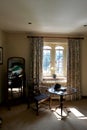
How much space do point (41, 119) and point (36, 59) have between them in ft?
7.03

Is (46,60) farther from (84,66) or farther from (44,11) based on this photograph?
(44,11)

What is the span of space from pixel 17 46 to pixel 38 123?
2786 millimetres

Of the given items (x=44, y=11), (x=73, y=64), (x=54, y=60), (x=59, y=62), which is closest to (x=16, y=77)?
(x=54, y=60)

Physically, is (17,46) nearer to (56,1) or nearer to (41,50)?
(41,50)

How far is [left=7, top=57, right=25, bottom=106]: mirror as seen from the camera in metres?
4.85

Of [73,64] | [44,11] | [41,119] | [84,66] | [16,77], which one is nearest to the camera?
[44,11]

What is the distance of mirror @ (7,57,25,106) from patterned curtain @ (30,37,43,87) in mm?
395

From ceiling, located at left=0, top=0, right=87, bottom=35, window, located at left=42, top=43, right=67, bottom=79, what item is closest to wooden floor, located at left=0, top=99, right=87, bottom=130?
window, located at left=42, top=43, right=67, bottom=79

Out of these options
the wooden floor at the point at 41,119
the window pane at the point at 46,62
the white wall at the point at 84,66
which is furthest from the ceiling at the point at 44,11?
the wooden floor at the point at 41,119

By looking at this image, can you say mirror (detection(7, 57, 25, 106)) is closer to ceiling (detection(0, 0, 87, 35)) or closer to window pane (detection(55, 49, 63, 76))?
window pane (detection(55, 49, 63, 76))

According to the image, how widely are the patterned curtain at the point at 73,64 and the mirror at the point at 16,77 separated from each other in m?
1.60

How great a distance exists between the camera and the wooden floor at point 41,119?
344cm

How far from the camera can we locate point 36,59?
539cm

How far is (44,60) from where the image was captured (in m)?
5.73
